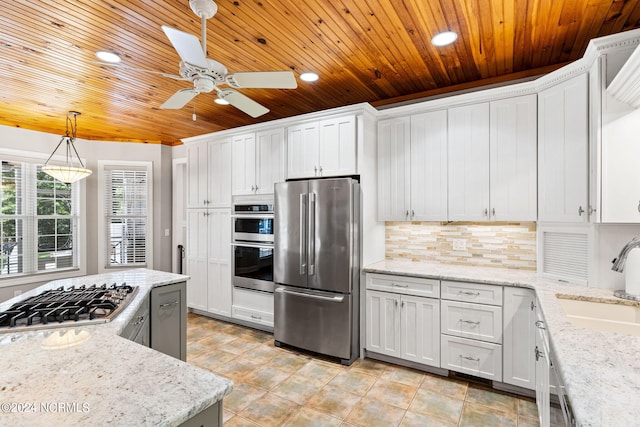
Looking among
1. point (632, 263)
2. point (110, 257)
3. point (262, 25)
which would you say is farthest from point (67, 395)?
point (110, 257)

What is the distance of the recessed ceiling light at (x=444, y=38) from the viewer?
2303 mm

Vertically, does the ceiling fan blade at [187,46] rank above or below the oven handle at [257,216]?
above

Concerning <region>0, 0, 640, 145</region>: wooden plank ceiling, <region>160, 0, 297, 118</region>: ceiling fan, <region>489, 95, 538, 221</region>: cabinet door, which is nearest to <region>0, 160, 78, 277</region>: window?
<region>0, 0, 640, 145</region>: wooden plank ceiling

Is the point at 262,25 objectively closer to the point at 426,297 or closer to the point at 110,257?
the point at 426,297

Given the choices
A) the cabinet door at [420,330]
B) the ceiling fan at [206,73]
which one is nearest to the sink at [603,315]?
the cabinet door at [420,330]

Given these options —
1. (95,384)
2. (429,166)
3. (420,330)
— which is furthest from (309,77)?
(95,384)

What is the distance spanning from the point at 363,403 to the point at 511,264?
1.83m

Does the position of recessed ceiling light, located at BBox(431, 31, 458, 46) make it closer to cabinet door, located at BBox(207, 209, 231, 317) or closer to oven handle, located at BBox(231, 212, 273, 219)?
oven handle, located at BBox(231, 212, 273, 219)

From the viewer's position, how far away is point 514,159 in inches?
109

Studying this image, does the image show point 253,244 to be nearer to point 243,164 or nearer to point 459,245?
point 243,164

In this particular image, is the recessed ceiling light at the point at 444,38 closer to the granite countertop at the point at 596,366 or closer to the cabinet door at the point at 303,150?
the cabinet door at the point at 303,150

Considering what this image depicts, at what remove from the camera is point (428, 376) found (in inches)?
113

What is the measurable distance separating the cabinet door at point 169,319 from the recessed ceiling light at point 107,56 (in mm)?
1894

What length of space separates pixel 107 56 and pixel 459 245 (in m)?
3.56
